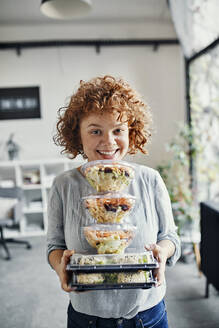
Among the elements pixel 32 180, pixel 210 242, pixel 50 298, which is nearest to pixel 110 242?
pixel 210 242

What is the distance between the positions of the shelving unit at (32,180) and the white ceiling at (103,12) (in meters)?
2.12

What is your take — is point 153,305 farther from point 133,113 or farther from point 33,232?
point 33,232

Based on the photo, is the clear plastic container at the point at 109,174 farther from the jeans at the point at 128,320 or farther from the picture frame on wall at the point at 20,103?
the picture frame on wall at the point at 20,103

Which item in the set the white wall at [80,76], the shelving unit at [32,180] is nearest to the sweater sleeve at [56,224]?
the shelving unit at [32,180]

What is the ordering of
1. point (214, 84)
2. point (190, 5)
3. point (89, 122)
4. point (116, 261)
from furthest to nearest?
point (214, 84) → point (190, 5) → point (89, 122) → point (116, 261)

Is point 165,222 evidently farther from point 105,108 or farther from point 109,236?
point 105,108

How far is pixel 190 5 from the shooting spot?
3.15 meters

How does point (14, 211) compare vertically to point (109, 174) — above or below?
below

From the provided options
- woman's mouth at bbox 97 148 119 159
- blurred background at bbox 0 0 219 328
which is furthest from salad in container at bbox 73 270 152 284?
blurred background at bbox 0 0 219 328

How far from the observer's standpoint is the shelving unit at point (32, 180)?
14.1 ft

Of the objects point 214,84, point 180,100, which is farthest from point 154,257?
point 180,100

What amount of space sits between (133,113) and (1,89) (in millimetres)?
4160

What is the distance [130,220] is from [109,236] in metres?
0.13

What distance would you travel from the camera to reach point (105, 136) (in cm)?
82
